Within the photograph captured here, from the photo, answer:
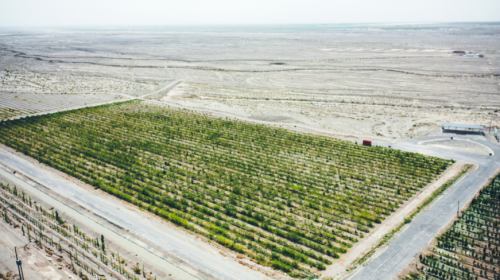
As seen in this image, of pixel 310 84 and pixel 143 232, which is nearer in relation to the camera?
pixel 143 232

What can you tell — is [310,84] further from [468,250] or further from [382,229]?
[468,250]

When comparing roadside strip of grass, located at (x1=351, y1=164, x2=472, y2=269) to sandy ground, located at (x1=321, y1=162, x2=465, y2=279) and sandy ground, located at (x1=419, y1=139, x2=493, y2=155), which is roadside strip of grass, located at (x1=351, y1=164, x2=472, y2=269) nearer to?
sandy ground, located at (x1=321, y1=162, x2=465, y2=279)

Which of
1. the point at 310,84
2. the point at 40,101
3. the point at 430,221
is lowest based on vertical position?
the point at 430,221

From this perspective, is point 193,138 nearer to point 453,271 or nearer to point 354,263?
point 354,263

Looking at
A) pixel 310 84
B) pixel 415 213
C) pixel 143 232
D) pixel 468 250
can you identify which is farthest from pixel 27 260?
pixel 310 84

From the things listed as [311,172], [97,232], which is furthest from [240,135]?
[97,232]

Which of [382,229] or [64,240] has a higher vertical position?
[382,229]

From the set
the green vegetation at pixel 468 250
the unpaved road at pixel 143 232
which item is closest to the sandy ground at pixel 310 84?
the green vegetation at pixel 468 250
